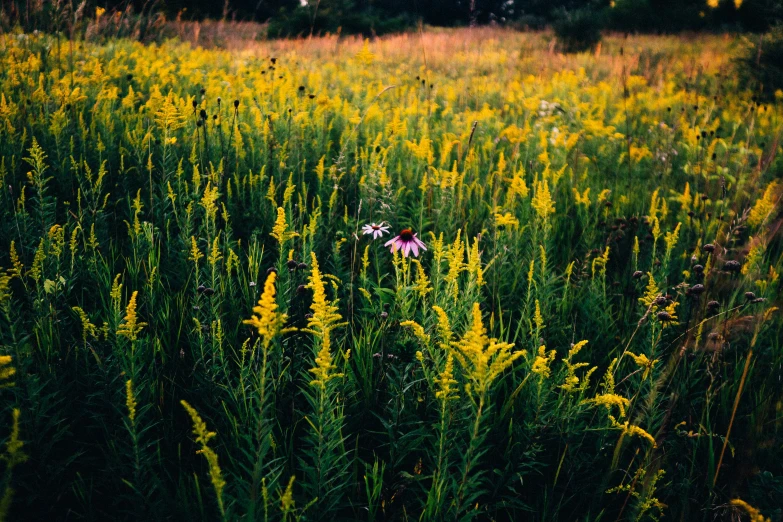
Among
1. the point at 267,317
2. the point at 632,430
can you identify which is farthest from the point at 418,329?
the point at 632,430

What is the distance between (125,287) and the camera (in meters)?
1.84

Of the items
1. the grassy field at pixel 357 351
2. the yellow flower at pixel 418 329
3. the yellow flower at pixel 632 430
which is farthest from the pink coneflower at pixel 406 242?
the yellow flower at pixel 632 430

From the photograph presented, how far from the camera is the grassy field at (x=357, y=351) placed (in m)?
1.16

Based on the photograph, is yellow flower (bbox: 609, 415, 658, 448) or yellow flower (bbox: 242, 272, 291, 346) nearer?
yellow flower (bbox: 242, 272, 291, 346)

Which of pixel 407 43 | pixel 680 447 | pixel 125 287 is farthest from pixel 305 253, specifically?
pixel 407 43

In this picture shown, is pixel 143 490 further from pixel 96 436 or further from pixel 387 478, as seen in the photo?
pixel 387 478

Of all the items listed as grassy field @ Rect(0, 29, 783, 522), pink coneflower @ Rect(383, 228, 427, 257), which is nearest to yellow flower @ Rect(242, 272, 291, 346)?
grassy field @ Rect(0, 29, 783, 522)

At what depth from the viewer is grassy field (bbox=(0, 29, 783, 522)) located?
3.79 ft

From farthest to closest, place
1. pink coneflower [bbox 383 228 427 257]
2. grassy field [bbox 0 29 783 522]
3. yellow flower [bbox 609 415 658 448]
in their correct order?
pink coneflower [bbox 383 228 427 257], grassy field [bbox 0 29 783 522], yellow flower [bbox 609 415 658 448]

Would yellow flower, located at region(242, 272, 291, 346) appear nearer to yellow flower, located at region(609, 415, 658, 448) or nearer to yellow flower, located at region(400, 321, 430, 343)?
yellow flower, located at region(400, 321, 430, 343)

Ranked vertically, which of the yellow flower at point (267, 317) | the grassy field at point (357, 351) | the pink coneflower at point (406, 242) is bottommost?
the grassy field at point (357, 351)

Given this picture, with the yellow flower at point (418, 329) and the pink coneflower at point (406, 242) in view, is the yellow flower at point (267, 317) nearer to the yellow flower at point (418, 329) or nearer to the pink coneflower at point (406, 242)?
the yellow flower at point (418, 329)

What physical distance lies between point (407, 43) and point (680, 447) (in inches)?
489

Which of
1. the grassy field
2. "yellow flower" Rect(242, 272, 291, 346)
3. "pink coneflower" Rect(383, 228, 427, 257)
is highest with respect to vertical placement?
"yellow flower" Rect(242, 272, 291, 346)
